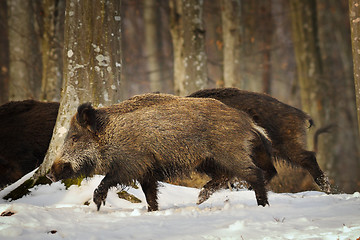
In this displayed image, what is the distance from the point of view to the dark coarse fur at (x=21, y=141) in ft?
25.8

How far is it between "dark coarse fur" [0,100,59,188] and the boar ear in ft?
8.63

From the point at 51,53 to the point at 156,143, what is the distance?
8716mm

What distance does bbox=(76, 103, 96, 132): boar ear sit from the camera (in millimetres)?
5505

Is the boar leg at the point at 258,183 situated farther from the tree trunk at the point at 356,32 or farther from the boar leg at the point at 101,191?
the tree trunk at the point at 356,32

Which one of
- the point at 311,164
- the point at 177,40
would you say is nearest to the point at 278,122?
the point at 311,164

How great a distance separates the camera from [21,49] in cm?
1454

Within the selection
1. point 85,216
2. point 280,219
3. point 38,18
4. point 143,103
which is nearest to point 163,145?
point 143,103

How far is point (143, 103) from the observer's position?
5.70 m

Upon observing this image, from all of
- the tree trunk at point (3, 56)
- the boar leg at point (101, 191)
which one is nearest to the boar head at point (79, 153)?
the boar leg at point (101, 191)

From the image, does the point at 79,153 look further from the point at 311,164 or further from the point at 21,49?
the point at 21,49

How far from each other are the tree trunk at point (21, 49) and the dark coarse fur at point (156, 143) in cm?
930

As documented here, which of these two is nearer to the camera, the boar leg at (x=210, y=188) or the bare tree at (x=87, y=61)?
the boar leg at (x=210, y=188)

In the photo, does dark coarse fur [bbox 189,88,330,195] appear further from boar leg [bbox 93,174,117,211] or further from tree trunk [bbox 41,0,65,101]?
tree trunk [bbox 41,0,65,101]

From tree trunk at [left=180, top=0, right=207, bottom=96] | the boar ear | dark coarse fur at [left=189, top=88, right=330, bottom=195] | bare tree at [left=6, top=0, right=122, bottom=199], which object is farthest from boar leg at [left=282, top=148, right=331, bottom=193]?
tree trunk at [left=180, top=0, right=207, bottom=96]
